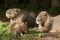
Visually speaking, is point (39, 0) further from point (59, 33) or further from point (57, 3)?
point (59, 33)

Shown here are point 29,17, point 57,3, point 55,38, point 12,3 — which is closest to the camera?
point 55,38

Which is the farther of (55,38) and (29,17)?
(29,17)

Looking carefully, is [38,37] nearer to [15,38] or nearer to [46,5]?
[15,38]

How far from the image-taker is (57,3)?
1552 cm

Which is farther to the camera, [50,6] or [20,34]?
[50,6]

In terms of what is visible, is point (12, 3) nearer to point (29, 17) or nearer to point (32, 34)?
point (29, 17)

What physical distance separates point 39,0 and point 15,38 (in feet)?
25.5

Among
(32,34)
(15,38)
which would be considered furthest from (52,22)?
(15,38)

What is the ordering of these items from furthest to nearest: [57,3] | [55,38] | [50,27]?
[57,3]
[50,27]
[55,38]

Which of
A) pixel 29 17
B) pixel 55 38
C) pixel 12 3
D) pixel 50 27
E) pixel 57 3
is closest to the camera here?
pixel 55 38

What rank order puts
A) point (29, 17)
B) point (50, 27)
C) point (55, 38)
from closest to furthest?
point (55, 38)
point (50, 27)
point (29, 17)

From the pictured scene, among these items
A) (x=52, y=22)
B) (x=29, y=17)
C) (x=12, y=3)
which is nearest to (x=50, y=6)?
(x=12, y=3)

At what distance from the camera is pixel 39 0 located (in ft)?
54.7

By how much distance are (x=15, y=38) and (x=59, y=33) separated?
1.47 metres
